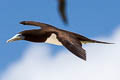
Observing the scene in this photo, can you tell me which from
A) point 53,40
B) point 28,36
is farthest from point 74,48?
point 28,36

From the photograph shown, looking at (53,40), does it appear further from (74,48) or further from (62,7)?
(62,7)

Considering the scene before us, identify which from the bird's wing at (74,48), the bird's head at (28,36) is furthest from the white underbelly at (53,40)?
the bird's wing at (74,48)

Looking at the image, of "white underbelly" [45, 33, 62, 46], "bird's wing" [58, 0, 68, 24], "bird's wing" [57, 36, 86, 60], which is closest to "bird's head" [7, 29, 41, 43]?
"white underbelly" [45, 33, 62, 46]

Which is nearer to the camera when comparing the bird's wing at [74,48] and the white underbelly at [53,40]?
the bird's wing at [74,48]

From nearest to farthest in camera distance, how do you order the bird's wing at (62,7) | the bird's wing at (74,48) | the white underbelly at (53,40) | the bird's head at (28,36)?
the bird's wing at (62,7) < the bird's wing at (74,48) < the white underbelly at (53,40) < the bird's head at (28,36)

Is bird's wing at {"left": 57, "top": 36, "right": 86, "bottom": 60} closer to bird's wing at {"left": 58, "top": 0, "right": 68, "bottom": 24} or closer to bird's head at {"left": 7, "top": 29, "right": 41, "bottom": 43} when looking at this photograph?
bird's head at {"left": 7, "top": 29, "right": 41, "bottom": 43}

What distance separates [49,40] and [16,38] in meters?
1.25

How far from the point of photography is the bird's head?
7965 mm

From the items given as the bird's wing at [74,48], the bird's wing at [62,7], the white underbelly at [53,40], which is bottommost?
the bird's wing at [62,7]

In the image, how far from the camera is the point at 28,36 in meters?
8.18

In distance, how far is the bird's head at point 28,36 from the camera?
7.96 meters

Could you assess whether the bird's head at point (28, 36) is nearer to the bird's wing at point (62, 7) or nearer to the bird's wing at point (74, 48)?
the bird's wing at point (74, 48)

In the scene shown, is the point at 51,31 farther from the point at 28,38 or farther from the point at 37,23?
the point at 37,23

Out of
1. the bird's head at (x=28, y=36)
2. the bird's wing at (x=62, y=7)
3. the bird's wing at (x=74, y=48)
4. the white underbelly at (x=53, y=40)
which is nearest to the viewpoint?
the bird's wing at (x=62, y=7)
